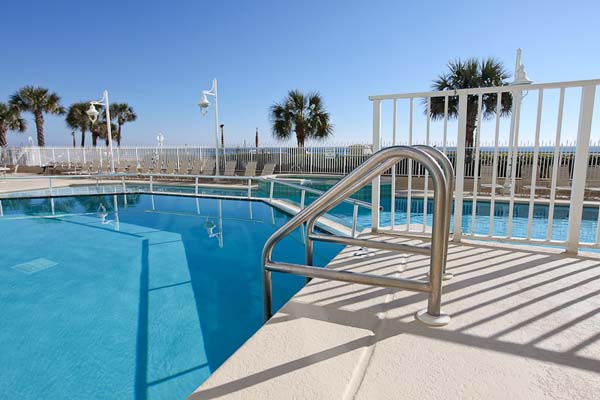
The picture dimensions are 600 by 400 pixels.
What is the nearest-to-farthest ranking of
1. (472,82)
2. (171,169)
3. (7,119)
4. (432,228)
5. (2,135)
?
1. (432,228)
2. (472,82)
3. (171,169)
4. (7,119)
5. (2,135)

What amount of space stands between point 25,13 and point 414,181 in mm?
18247

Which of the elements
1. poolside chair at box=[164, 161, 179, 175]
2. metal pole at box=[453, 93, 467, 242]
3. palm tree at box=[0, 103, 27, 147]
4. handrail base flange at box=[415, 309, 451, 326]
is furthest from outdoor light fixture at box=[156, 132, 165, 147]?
handrail base flange at box=[415, 309, 451, 326]

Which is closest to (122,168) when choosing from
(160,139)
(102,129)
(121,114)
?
(160,139)

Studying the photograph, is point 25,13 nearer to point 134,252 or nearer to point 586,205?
point 134,252

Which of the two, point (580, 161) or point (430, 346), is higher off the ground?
point (580, 161)

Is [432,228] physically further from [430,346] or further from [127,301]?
[127,301]

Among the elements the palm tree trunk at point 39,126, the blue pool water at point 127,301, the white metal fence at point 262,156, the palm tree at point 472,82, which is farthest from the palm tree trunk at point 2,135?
the palm tree at point 472,82

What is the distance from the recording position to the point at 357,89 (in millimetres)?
14367

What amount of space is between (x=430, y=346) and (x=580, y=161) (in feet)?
6.22

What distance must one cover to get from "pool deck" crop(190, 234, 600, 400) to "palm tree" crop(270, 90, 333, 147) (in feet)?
49.2

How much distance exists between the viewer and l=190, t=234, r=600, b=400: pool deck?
3.04 ft

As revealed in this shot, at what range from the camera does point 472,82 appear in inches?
505

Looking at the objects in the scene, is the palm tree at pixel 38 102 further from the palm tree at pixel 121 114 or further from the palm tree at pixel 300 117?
the palm tree at pixel 300 117

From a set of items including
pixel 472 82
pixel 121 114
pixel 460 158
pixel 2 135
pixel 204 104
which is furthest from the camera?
pixel 121 114
